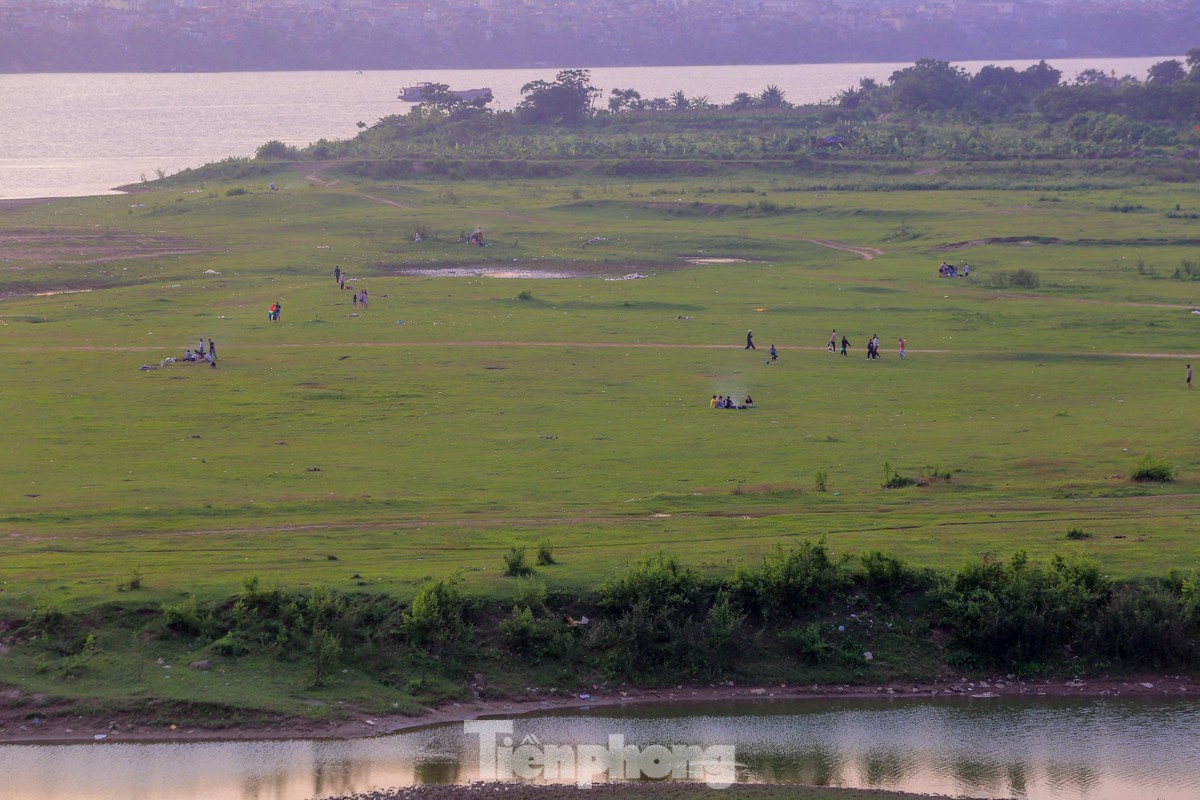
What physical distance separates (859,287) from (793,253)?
14.0m

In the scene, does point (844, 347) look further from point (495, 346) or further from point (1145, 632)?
point (1145, 632)

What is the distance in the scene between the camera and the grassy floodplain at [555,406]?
101 ft

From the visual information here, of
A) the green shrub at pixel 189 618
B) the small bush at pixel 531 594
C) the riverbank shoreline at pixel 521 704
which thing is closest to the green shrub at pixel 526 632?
the small bush at pixel 531 594

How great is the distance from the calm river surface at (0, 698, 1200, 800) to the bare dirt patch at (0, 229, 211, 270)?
60.3m

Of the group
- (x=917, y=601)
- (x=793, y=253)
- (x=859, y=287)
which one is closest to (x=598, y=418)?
(x=917, y=601)

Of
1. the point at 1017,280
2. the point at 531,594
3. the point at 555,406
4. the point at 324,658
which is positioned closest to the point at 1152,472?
the point at 531,594

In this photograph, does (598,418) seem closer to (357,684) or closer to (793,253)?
(357,684)

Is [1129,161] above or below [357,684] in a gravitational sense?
above

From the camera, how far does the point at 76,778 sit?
23844mm

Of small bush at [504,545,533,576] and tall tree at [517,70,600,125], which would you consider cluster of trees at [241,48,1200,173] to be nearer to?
tall tree at [517,70,600,125]

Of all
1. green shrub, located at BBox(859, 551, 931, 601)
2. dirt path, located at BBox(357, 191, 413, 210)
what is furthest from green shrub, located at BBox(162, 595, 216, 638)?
dirt path, located at BBox(357, 191, 413, 210)

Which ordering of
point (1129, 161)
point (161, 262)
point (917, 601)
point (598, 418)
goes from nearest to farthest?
1. point (917, 601)
2. point (598, 418)
3. point (161, 262)
4. point (1129, 161)

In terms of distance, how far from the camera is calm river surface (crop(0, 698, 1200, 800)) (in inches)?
930

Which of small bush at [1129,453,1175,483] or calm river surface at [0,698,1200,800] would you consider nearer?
calm river surface at [0,698,1200,800]
